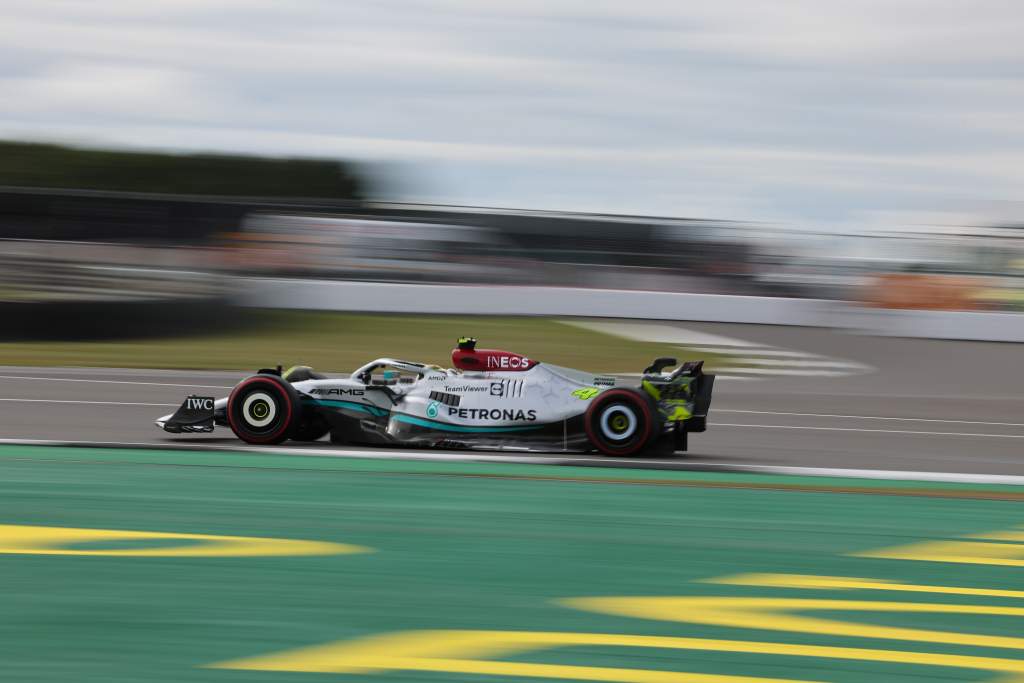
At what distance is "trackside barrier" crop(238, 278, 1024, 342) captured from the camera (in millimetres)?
18938

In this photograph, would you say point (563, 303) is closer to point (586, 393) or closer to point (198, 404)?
point (586, 393)

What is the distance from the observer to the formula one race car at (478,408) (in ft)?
27.7

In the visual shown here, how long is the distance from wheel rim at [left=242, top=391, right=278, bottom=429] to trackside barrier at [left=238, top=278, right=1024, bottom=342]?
33.9 feet

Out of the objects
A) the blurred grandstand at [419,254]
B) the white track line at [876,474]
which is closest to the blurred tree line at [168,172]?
the blurred grandstand at [419,254]

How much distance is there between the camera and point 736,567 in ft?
17.0

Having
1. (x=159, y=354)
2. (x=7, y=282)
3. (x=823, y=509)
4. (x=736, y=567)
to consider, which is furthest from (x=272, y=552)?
(x=7, y=282)

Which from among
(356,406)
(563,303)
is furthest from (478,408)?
(563,303)

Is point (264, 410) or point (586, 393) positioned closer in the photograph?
point (586, 393)

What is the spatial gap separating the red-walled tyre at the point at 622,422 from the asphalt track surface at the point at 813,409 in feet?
0.49

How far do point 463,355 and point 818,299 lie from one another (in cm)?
1161

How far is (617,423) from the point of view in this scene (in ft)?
27.7

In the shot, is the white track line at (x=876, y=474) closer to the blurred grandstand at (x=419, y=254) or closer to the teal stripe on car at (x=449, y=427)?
the teal stripe on car at (x=449, y=427)

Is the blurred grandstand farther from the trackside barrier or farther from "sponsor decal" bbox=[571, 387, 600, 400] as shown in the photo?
"sponsor decal" bbox=[571, 387, 600, 400]

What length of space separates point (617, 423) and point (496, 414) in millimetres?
790
